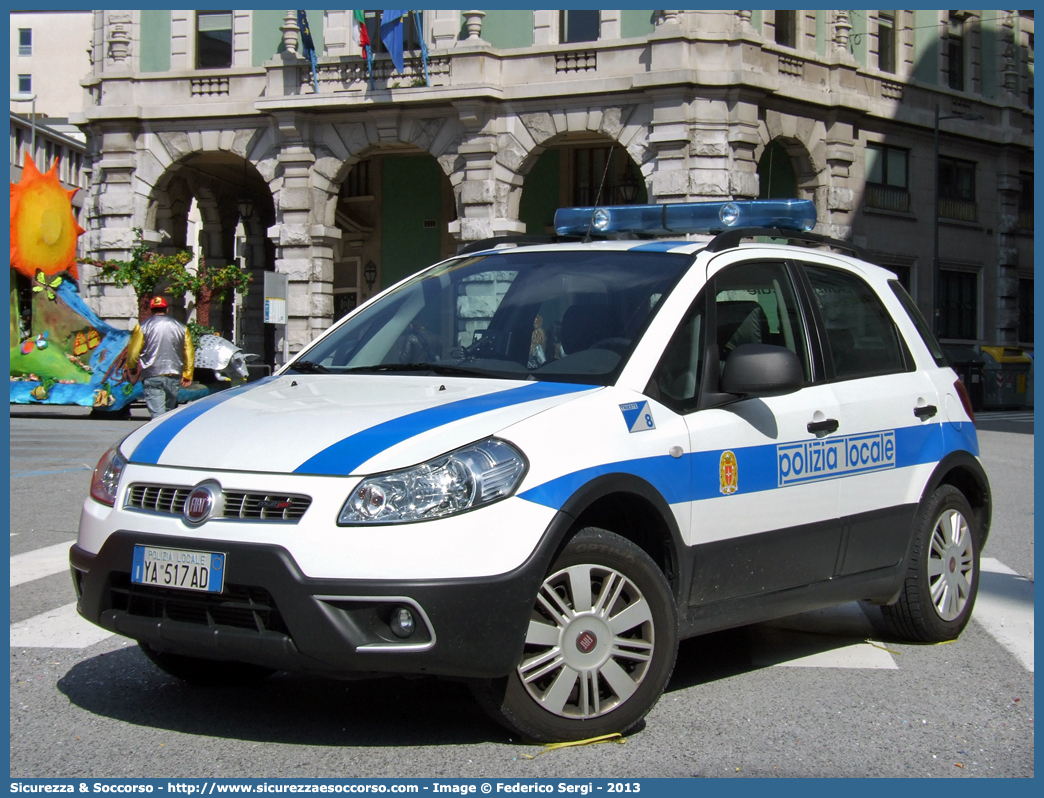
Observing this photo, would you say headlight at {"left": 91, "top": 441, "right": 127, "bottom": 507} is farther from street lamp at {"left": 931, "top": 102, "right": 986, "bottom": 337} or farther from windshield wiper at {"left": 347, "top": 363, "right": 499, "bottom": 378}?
street lamp at {"left": 931, "top": 102, "right": 986, "bottom": 337}

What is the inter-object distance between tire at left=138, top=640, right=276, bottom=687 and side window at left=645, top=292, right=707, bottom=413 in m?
1.76

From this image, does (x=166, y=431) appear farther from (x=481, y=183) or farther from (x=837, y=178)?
(x=837, y=178)

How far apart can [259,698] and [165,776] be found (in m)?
0.95

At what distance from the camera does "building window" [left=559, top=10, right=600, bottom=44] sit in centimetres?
2697

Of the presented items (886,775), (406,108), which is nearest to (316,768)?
(886,775)

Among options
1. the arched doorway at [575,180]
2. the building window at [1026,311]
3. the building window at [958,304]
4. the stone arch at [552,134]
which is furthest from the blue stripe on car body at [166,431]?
the building window at [1026,311]

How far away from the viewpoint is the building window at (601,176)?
30188 millimetres

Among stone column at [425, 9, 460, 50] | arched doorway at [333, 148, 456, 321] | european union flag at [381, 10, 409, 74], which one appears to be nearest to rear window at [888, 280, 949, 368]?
european union flag at [381, 10, 409, 74]

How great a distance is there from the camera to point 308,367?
5270 mm

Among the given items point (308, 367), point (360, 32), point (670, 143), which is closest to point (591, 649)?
point (308, 367)

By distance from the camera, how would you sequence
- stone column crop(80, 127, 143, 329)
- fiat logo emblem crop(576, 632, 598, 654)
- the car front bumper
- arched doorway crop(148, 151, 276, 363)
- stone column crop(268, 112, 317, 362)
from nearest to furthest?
the car front bumper → fiat logo emblem crop(576, 632, 598, 654) → stone column crop(268, 112, 317, 362) → stone column crop(80, 127, 143, 329) → arched doorway crop(148, 151, 276, 363)

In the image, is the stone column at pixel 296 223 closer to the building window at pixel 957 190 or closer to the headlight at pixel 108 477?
the building window at pixel 957 190

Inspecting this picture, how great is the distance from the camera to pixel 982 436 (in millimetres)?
21719
